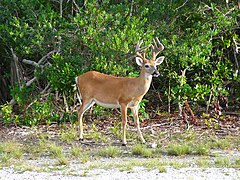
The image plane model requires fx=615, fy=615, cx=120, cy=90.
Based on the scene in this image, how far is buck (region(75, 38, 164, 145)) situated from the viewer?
1122 cm

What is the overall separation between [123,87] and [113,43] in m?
1.23

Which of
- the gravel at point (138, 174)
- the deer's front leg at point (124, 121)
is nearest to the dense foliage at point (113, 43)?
the deer's front leg at point (124, 121)

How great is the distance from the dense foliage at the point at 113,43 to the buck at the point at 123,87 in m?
0.84

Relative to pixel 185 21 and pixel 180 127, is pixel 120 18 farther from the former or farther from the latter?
pixel 180 127

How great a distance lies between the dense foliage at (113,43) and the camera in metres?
12.6

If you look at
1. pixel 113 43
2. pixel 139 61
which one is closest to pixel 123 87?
pixel 139 61

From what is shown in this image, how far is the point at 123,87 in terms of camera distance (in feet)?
37.8

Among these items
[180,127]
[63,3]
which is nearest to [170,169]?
[180,127]

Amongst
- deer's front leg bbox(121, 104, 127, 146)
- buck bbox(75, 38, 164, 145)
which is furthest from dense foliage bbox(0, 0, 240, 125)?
deer's front leg bbox(121, 104, 127, 146)

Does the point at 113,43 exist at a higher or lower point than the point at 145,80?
higher

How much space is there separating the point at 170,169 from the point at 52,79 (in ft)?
15.4

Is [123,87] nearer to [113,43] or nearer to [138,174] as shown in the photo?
[113,43]

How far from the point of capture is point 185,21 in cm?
1384

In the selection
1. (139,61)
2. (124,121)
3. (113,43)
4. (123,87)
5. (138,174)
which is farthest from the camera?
(113,43)
